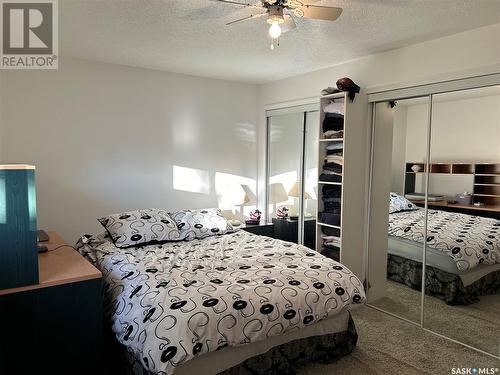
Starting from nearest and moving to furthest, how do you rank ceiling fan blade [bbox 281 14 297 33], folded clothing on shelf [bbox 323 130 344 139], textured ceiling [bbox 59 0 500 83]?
ceiling fan blade [bbox 281 14 297 33], textured ceiling [bbox 59 0 500 83], folded clothing on shelf [bbox 323 130 344 139]

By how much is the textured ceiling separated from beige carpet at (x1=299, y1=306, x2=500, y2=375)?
95.0 inches

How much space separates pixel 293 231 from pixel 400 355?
190 cm

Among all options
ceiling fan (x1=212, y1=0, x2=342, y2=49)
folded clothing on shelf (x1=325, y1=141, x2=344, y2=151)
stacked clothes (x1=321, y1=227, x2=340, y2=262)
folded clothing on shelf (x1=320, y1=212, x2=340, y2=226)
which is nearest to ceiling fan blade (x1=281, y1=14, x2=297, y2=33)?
ceiling fan (x1=212, y1=0, x2=342, y2=49)

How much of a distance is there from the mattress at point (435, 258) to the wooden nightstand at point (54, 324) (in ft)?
8.60

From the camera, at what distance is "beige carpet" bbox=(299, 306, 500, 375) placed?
8.15ft

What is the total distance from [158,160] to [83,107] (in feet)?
3.08

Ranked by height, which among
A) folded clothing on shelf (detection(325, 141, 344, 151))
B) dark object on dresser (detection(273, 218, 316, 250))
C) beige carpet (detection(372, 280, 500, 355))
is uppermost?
folded clothing on shelf (detection(325, 141, 344, 151))

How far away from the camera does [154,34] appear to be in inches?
114

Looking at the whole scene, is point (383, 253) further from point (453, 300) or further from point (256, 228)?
point (256, 228)

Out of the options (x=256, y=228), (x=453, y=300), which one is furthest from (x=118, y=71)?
(x=453, y=300)

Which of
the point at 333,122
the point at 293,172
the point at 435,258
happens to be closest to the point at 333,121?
the point at 333,122

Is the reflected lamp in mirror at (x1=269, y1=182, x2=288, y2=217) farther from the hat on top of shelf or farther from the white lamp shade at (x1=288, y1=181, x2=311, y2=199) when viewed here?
the hat on top of shelf

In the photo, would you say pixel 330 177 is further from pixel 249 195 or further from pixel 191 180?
pixel 191 180

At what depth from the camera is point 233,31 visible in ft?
9.21
